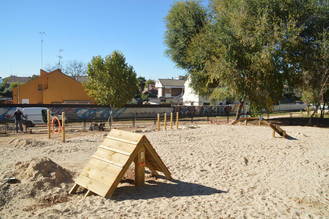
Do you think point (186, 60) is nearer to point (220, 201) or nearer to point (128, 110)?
point (128, 110)

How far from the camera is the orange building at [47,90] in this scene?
40531mm

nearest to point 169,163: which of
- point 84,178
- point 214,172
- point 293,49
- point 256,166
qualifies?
point 214,172

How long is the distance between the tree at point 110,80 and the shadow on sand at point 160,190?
2709cm

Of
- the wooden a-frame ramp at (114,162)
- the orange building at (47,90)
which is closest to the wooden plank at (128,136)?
the wooden a-frame ramp at (114,162)

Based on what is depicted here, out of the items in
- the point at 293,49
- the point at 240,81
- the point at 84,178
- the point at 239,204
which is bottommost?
the point at 239,204

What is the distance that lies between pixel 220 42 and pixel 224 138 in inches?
507

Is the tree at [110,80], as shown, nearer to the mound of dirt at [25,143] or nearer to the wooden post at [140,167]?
the mound of dirt at [25,143]

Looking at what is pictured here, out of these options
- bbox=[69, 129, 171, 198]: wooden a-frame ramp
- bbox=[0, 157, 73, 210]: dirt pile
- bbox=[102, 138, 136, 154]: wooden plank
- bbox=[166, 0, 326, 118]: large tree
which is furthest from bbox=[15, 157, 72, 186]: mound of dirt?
bbox=[166, 0, 326, 118]: large tree

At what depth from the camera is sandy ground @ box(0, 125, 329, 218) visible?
5562mm

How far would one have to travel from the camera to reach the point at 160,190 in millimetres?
6840

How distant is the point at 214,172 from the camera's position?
28.0 ft

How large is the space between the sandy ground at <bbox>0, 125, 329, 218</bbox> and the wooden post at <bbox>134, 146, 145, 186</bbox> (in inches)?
7.0

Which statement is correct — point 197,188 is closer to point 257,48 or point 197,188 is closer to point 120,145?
point 120,145

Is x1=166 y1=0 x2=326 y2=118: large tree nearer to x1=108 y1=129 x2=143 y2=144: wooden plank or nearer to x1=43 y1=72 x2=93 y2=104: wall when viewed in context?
x1=108 y1=129 x2=143 y2=144: wooden plank
